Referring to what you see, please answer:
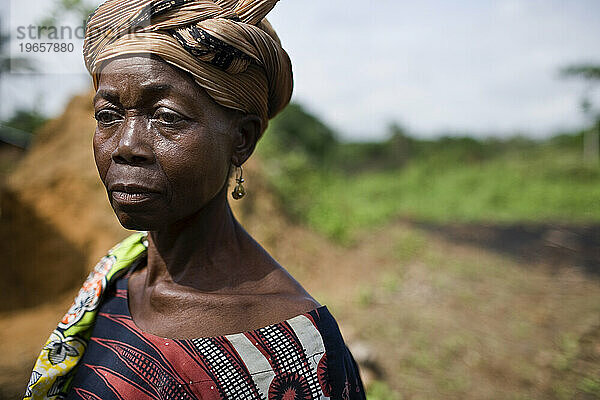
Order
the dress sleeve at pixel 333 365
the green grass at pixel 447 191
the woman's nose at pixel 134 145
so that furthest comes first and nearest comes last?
the green grass at pixel 447 191 < the dress sleeve at pixel 333 365 < the woman's nose at pixel 134 145

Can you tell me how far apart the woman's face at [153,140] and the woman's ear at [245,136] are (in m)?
0.10

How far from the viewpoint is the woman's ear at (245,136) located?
1.17 meters

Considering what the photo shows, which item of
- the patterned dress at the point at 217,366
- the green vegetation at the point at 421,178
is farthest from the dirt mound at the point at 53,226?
the patterned dress at the point at 217,366

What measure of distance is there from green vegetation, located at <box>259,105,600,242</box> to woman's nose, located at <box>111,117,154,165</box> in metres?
5.95

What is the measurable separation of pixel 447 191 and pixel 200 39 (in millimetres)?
13451

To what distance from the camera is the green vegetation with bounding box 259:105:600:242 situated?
805 centimetres

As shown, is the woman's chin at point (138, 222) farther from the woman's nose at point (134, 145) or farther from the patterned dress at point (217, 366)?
the patterned dress at point (217, 366)

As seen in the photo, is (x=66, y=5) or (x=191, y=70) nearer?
(x=191, y=70)

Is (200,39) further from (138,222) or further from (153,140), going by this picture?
(138,222)

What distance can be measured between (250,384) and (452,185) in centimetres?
1382

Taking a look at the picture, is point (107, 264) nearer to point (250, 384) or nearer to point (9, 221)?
point (250, 384)

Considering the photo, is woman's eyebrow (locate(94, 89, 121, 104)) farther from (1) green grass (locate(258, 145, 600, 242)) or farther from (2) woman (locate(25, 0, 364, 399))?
(1) green grass (locate(258, 145, 600, 242))

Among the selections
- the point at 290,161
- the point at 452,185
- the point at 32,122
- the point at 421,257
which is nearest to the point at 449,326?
the point at 421,257

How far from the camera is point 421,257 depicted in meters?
7.45
